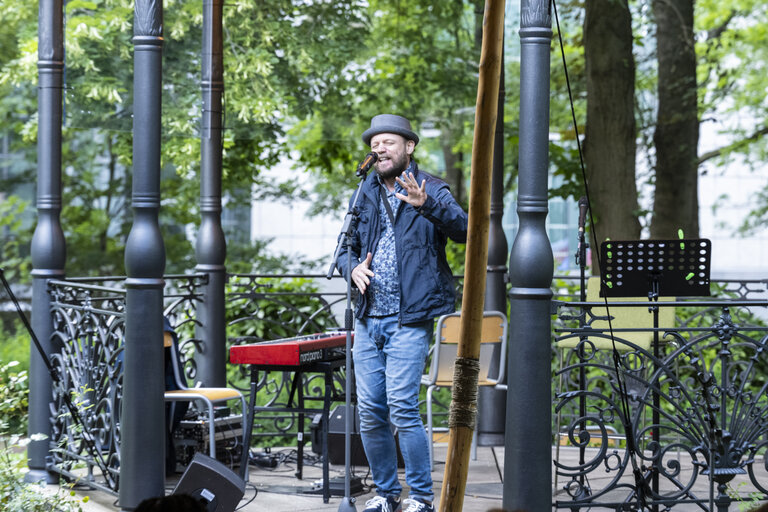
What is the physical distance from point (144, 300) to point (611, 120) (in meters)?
6.99

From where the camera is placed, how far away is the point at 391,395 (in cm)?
484

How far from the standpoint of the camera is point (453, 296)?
490 centimetres

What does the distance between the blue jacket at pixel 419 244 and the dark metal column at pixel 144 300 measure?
103cm

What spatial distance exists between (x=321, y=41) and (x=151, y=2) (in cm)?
658

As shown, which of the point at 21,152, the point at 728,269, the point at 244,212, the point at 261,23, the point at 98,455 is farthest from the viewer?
the point at 728,269

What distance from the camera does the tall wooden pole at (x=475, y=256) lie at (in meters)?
2.03

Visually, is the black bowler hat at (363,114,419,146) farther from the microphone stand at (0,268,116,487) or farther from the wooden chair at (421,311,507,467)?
the microphone stand at (0,268,116,487)

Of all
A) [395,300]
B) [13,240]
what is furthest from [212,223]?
[13,240]

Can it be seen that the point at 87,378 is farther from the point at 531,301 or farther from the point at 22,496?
the point at 531,301

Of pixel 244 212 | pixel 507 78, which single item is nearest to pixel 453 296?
pixel 507 78

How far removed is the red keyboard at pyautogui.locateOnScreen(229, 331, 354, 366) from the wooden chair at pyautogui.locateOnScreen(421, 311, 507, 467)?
582 mm

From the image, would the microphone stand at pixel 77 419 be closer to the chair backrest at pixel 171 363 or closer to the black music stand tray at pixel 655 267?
the chair backrest at pixel 171 363

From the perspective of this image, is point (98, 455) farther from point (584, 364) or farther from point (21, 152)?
point (21, 152)

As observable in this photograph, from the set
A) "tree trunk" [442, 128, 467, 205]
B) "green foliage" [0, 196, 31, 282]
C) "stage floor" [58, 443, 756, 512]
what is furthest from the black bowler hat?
"green foliage" [0, 196, 31, 282]
